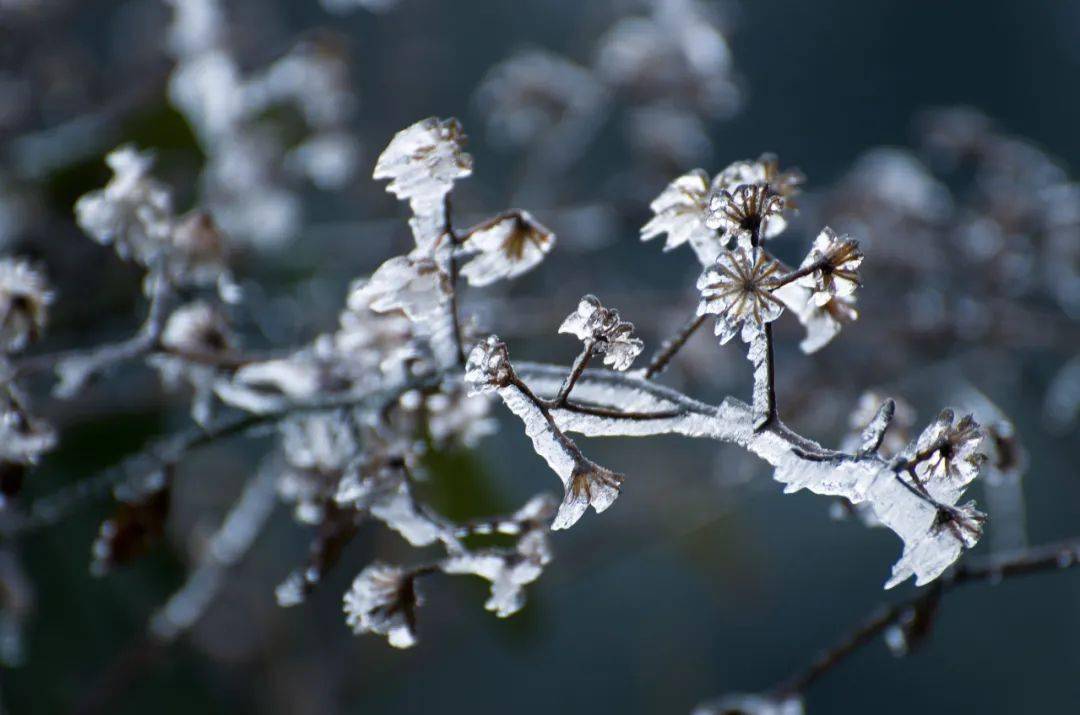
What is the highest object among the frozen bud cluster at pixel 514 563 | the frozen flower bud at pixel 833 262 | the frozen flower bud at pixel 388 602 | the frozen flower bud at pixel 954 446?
the frozen flower bud at pixel 833 262

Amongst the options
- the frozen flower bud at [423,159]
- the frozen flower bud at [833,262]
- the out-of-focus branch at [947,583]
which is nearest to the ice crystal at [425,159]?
the frozen flower bud at [423,159]

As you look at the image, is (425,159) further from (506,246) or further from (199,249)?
(199,249)

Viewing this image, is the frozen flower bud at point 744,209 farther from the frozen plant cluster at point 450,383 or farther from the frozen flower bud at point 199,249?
the frozen flower bud at point 199,249

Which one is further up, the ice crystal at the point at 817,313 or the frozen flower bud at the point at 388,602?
the ice crystal at the point at 817,313

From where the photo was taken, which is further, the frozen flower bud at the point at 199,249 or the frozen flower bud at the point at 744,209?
the frozen flower bud at the point at 199,249

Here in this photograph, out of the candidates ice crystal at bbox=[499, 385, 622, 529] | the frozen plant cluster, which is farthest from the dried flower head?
ice crystal at bbox=[499, 385, 622, 529]

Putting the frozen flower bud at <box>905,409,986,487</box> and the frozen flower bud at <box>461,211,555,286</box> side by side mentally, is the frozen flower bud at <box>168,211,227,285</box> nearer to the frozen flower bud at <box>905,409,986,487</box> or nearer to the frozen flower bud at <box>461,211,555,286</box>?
the frozen flower bud at <box>461,211,555,286</box>
